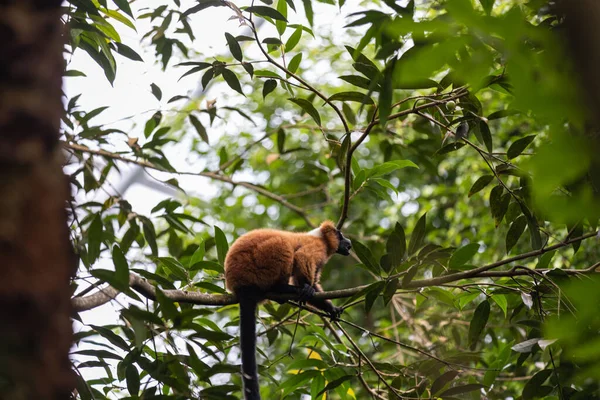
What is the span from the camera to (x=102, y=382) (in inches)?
108

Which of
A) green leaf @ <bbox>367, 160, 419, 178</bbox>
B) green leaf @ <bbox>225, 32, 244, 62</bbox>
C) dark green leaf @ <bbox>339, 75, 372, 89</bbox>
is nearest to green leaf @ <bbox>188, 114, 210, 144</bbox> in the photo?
green leaf @ <bbox>225, 32, 244, 62</bbox>

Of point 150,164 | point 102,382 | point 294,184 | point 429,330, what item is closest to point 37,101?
point 102,382

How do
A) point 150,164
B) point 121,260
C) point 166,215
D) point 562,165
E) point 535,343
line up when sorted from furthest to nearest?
point 150,164 < point 166,215 < point 535,343 < point 121,260 < point 562,165

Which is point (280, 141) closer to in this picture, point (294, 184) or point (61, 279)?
point (294, 184)

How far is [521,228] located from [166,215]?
2027mm

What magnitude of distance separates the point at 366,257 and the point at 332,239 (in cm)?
119

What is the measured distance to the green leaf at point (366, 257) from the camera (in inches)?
112

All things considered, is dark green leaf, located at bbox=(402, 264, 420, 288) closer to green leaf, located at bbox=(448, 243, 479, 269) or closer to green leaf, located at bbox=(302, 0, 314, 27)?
green leaf, located at bbox=(448, 243, 479, 269)

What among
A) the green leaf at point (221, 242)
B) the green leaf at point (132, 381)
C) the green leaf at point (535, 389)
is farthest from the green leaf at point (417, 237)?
the green leaf at point (132, 381)

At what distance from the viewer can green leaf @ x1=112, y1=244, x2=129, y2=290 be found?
1.93 meters

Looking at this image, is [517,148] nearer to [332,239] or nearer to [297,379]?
[332,239]

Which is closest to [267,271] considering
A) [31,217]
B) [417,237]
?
[417,237]

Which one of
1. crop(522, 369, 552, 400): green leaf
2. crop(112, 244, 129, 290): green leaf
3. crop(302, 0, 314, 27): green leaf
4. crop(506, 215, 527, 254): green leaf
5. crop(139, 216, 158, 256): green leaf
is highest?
crop(302, 0, 314, 27): green leaf

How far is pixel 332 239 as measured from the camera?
160 inches
